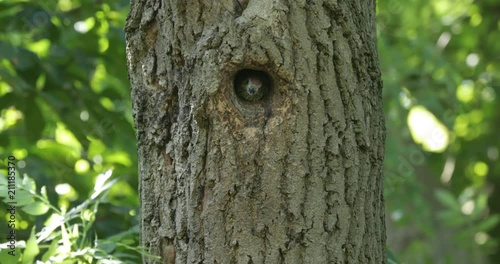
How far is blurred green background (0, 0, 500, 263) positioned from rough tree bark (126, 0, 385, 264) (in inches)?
42.2

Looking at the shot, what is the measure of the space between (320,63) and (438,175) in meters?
5.42

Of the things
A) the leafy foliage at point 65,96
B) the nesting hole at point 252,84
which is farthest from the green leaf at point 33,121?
the nesting hole at point 252,84

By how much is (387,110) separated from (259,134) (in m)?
4.53

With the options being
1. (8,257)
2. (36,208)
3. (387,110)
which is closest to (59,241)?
(8,257)

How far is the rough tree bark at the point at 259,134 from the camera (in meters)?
1.62

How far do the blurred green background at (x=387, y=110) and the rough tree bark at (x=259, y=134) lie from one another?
1073mm

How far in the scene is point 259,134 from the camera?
5.33ft

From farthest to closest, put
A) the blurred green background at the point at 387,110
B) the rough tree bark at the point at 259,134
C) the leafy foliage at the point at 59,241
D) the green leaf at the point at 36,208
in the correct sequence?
the blurred green background at the point at 387,110, the green leaf at the point at 36,208, the leafy foliage at the point at 59,241, the rough tree bark at the point at 259,134

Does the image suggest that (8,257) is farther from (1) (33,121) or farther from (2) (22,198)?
(1) (33,121)

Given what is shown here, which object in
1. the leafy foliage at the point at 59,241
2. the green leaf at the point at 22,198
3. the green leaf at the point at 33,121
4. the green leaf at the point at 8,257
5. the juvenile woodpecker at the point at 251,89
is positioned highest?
the green leaf at the point at 33,121

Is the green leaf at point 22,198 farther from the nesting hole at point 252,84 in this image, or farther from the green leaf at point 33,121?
the green leaf at point 33,121

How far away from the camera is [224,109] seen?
5.35ft

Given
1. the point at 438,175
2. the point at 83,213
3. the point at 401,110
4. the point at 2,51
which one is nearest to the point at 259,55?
the point at 83,213

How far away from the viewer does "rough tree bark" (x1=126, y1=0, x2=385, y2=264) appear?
1622 millimetres
